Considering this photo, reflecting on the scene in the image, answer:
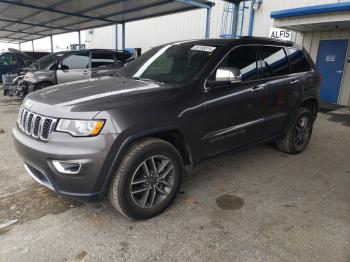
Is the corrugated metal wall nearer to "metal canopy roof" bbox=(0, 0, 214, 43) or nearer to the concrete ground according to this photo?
"metal canopy roof" bbox=(0, 0, 214, 43)

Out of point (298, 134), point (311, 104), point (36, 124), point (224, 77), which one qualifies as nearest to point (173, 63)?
point (224, 77)

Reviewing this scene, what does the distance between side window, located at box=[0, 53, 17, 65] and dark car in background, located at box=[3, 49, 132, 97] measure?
14.7 ft

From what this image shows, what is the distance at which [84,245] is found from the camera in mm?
2543

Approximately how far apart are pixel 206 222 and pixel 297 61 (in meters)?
3.05

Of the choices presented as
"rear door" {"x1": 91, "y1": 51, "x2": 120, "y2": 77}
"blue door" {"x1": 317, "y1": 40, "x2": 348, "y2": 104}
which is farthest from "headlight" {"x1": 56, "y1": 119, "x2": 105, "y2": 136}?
"blue door" {"x1": 317, "y1": 40, "x2": 348, "y2": 104}

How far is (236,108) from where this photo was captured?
137 inches

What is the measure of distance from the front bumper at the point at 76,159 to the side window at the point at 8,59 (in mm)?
13114

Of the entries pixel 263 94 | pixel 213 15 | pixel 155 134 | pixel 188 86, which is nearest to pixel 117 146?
pixel 155 134

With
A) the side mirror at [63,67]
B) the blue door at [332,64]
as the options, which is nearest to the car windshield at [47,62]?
the side mirror at [63,67]

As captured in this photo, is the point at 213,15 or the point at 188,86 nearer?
the point at 188,86

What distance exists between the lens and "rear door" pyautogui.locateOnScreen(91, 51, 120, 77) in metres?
9.41

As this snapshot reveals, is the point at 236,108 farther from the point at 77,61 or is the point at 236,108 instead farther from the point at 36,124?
the point at 77,61

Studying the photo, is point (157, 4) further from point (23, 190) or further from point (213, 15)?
point (23, 190)

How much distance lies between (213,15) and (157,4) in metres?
4.34
